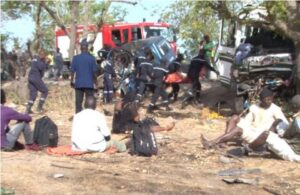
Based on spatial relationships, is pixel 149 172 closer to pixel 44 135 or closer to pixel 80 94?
pixel 44 135

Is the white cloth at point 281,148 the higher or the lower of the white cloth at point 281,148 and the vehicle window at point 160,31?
the lower

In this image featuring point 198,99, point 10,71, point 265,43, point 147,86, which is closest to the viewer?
point 265,43

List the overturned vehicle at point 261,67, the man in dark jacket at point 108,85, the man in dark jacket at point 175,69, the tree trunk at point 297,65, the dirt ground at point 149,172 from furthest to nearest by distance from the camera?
1. the man in dark jacket at point 108,85
2. the man in dark jacket at point 175,69
3. the overturned vehicle at point 261,67
4. the tree trunk at point 297,65
5. the dirt ground at point 149,172

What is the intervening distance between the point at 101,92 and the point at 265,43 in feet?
17.8

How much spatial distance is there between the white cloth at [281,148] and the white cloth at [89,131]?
236 centimetres

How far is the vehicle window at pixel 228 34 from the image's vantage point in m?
16.1

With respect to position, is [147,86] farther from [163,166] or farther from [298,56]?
[163,166]

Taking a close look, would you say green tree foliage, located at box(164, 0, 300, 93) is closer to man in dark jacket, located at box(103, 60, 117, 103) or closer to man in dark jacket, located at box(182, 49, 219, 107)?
man in dark jacket, located at box(182, 49, 219, 107)

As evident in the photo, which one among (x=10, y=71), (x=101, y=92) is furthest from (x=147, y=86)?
(x=10, y=71)

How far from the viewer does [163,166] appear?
8594mm

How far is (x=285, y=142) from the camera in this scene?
894 cm

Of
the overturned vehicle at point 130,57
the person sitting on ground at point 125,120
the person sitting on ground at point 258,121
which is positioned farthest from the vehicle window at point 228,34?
the person sitting on ground at point 258,121

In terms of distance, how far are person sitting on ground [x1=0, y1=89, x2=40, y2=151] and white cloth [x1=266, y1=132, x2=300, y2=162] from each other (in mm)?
3496

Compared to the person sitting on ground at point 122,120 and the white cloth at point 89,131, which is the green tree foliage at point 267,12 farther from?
the white cloth at point 89,131
